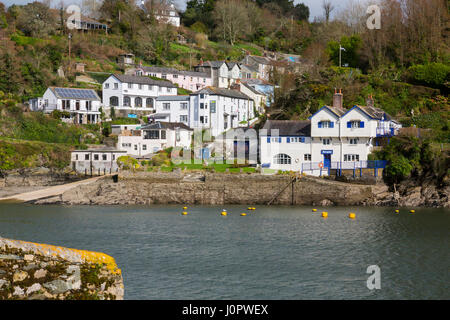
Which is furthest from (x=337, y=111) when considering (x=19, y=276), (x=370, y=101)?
(x=19, y=276)

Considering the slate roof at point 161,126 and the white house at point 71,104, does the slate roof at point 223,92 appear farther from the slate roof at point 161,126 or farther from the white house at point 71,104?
the white house at point 71,104

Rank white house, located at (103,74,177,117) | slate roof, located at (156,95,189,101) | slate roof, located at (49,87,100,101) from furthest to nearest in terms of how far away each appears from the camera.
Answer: white house, located at (103,74,177,117), slate roof, located at (156,95,189,101), slate roof, located at (49,87,100,101)

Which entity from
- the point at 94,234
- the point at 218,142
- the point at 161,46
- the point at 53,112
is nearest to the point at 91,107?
the point at 53,112

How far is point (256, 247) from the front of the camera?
31.9 meters

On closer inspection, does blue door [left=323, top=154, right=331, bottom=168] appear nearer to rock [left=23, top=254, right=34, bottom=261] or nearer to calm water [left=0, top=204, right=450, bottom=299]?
calm water [left=0, top=204, right=450, bottom=299]

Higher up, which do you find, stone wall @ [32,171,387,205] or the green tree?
the green tree

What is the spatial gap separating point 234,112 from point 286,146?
23.2 metres

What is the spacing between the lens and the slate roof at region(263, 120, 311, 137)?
5541cm

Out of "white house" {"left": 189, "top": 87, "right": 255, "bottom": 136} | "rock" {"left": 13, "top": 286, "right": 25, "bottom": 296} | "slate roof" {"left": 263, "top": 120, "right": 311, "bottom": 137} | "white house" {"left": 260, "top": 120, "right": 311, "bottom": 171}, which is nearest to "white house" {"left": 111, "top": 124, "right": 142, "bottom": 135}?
"white house" {"left": 189, "top": 87, "right": 255, "bottom": 136}

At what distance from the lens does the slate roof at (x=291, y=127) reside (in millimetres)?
55406

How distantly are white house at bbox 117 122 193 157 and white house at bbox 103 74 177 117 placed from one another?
1096 cm

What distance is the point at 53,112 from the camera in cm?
7125

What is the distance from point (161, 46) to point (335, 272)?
86.3m
